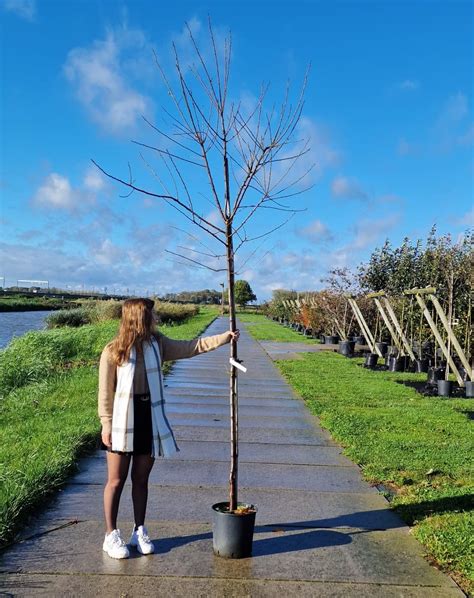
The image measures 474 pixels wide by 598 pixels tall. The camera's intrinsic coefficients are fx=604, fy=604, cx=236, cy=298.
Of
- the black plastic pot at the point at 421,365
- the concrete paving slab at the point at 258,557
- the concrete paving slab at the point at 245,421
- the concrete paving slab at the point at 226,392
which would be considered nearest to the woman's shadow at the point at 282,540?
the concrete paving slab at the point at 258,557

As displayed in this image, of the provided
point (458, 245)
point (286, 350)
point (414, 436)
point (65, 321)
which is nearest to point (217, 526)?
point (414, 436)

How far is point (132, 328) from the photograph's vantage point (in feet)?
12.9

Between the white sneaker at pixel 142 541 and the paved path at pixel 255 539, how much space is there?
58mm

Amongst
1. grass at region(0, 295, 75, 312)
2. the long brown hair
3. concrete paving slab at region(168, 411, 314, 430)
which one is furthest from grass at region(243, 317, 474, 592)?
grass at region(0, 295, 75, 312)

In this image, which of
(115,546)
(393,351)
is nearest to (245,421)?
(115,546)

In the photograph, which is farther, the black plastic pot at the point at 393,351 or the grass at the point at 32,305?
the grass at the point at 32,305

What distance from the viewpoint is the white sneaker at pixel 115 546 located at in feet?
12.3

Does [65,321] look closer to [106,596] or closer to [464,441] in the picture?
[464,441]

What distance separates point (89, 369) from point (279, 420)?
5.49 m

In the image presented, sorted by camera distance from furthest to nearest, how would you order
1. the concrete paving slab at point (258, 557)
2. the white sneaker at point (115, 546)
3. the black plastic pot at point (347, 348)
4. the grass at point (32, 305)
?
the grass at point (32, 305)
the black plastic pot at point (347, 348)
the white sneaker at point (115, 546)
the concrete paving slab at point (258, 557)

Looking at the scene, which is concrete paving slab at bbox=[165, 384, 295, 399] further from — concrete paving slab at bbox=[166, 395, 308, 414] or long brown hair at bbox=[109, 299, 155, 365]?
long brown hair at bbox=[109, 299, 155, 365]

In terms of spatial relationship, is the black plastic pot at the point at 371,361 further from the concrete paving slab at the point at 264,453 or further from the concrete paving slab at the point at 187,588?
the concrete paving slab at the point at 187,588

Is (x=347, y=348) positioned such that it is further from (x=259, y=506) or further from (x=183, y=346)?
(x=183, y=346)

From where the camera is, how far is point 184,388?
11.5 metres
